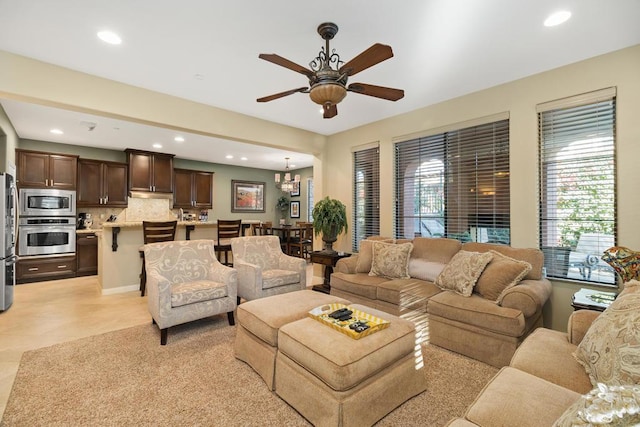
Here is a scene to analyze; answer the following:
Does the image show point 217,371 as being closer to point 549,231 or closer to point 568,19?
point 549,231

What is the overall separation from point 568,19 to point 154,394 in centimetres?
403

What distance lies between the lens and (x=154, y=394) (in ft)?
6.72

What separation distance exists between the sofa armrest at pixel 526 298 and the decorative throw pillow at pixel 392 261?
1.17 metres

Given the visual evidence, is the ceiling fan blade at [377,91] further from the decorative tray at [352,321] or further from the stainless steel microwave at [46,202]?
the stainless steel microwave at [46,202]

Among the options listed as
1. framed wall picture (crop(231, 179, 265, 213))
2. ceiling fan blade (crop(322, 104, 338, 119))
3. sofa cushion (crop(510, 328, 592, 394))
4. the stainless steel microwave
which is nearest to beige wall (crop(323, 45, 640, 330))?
sofa cushion (crop(510, 328, 592, 394))

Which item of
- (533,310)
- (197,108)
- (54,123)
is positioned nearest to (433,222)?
(533,310)

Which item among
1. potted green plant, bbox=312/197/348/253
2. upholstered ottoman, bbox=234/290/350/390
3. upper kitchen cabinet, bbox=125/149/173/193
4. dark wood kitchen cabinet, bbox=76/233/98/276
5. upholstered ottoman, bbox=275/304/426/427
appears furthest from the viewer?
upper kitchen cabinet, bbox=125/149/173/193

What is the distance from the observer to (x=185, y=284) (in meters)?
Result: 3.21

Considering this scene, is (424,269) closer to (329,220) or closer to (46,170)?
(329,220)

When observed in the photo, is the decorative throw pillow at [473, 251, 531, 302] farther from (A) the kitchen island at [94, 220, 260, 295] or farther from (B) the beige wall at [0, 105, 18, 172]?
(B) the beige wall at [0, 105, 18, 172]

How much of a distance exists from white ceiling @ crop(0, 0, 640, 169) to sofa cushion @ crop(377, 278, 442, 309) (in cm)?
224

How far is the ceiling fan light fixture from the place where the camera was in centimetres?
218

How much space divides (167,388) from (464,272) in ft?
8.76

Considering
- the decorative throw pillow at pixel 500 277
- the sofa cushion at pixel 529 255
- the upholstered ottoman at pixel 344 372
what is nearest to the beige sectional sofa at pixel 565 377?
the upholstered ottoman at pixel 344 372
